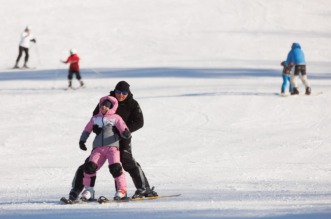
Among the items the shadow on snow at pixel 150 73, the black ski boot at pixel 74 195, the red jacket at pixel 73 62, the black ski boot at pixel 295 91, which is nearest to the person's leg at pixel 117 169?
the black ski boot at pixel 74 195

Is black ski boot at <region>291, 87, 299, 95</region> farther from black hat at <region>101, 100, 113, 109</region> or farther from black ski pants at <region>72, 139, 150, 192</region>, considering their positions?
black hat at <region>101, 100, 113, 109</region>

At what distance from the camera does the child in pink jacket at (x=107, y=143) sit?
340 inches

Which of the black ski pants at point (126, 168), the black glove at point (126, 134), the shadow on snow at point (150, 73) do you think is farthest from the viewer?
the shadow on snow at point (150, 73)

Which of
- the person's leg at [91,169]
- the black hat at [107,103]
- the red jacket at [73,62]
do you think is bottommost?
the person's leg at [91,169]

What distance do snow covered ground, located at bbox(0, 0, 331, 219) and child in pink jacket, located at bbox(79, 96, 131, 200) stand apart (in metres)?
0.33

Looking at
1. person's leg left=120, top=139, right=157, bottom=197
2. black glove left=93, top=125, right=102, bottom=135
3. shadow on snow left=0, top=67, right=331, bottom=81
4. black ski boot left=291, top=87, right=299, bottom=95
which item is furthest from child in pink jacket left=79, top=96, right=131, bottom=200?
shadow on snow left=0, top=67, right=331, bottom=81

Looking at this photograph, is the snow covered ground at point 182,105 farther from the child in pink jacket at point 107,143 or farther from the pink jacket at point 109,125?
the pink jacket at point 109,125

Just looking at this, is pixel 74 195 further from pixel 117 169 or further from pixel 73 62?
pixel 73 62

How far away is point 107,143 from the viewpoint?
28.4 ft

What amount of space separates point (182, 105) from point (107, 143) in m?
10.6

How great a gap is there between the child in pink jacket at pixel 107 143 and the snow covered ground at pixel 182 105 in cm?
33

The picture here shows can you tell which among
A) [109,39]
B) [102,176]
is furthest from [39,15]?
[102,176]

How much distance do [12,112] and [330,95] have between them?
300 inches

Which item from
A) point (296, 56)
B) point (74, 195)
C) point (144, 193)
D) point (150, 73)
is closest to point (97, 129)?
point (74, 195)
